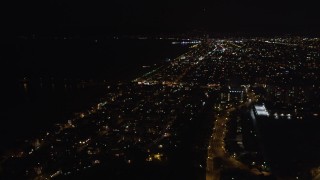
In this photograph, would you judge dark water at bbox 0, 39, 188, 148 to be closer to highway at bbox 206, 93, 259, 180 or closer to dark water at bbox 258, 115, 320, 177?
highway at bbox 206, 93, 259, 180

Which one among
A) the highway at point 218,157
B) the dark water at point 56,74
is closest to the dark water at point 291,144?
the highway at point 218,157

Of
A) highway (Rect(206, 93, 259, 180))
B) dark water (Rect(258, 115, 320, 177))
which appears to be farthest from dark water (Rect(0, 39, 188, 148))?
dark water (Rect(258, 115, 320, 177))

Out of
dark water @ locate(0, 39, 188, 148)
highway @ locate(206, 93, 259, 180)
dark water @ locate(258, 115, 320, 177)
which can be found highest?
dark water @ locate(258, 115, 320, 177)

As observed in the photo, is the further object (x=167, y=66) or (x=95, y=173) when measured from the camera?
(x=167, y=66)

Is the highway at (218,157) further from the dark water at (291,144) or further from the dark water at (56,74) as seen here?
the dark water at (56,74)

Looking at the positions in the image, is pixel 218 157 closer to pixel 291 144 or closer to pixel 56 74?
pixel 291 144

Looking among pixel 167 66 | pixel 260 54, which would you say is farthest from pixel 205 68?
pixel 260 54

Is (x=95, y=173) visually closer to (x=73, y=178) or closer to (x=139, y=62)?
(x=73, y=178)

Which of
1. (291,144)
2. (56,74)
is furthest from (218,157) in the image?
(56,74)
